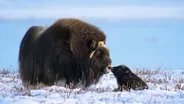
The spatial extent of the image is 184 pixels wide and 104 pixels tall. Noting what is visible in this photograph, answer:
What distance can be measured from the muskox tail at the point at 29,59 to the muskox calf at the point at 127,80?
1764 mm

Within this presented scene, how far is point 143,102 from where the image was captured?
21.8 feet

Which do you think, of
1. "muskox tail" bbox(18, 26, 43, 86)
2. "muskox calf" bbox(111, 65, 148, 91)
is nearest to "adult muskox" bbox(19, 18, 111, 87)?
"muskox tail" bbox(18, 26, 43, 86)

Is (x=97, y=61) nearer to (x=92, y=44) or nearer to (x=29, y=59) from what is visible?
(x=92, y=44)

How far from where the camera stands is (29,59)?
34.2 feet

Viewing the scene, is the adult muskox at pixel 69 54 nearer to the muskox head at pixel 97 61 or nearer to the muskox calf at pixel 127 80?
the muskox head at pixel 97 61

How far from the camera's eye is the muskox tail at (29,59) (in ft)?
33.5

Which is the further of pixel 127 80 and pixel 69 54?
pixel 127 80

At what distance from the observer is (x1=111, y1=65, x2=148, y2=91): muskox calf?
29.5 ft

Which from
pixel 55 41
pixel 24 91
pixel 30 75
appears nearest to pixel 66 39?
pixel 55 41

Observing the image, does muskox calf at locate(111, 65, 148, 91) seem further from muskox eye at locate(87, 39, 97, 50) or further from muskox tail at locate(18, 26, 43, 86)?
muskox tail at locate(18, 26, 43, 86)

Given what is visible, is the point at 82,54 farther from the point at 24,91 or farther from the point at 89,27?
the point at 24,91

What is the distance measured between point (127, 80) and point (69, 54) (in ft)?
4.45

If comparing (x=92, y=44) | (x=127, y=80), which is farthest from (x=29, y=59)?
(x=127, y=80)

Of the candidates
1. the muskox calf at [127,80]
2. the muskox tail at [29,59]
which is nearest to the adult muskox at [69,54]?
the muskox tail at [29,59]
